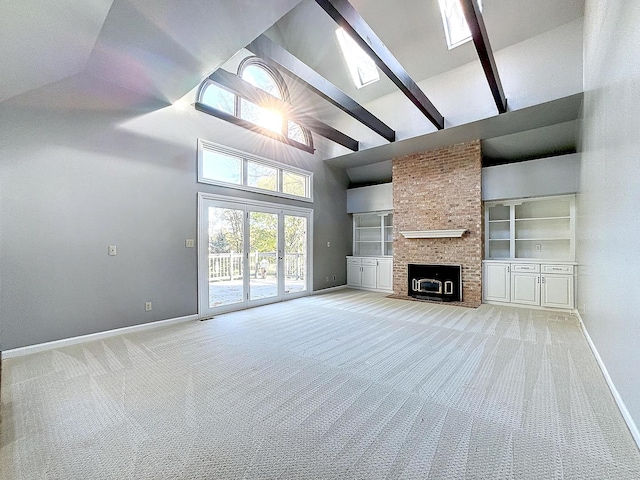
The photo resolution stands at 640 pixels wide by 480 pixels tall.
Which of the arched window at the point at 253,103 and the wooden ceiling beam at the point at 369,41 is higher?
the arched window at the point at 253,103

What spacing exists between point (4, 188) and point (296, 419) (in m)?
Result: 3.78

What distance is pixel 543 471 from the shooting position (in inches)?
56.7

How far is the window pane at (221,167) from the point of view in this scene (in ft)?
15.4

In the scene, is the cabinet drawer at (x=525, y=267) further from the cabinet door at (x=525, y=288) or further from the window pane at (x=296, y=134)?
the window pane at (x=296, y=134)

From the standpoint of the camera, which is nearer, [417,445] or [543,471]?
[543,471]

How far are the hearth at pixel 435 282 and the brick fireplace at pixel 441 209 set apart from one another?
0.36 ft

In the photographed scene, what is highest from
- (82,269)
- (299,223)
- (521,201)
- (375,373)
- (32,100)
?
(32,100)

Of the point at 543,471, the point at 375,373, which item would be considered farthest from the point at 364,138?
the point at 543,471

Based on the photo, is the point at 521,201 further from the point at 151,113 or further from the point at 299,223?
the point at 151,113

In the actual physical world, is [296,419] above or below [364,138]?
below

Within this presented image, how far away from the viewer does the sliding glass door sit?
15.3 ft

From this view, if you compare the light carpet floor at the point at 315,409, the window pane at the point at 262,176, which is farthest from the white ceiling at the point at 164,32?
the light carpet floor at the point at 315,409

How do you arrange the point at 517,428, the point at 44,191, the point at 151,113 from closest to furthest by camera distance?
the point at 517,428 < the point at 44,191 < the point at 151,113

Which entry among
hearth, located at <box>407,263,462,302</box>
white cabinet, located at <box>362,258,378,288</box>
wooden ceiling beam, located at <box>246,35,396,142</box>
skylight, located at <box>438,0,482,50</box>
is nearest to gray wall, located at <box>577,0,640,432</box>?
skylight, located at <box>438,0,482,50</box>
